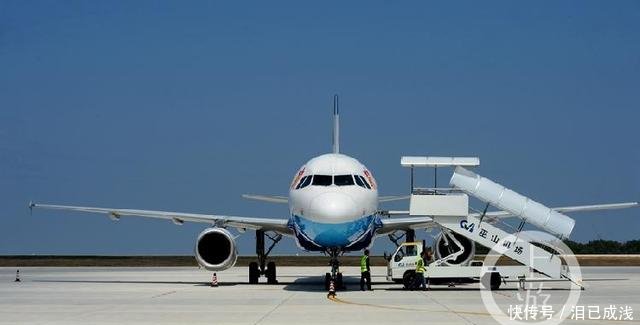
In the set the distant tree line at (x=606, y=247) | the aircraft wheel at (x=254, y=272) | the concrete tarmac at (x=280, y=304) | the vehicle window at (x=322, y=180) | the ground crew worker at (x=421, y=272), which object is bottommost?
the concrete tarmac at (x=280, y=304)

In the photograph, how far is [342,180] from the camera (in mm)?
30859

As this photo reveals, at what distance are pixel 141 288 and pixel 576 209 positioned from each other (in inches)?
609

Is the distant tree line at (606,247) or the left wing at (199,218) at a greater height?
the distant tree line at (606,247)

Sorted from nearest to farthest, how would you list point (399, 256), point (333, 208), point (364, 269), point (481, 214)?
point (333, 208)
point (364, 269)
point (481, 214)
point (399, 256)

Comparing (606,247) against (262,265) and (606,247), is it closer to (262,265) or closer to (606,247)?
(606,247)

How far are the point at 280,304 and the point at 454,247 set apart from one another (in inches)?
476

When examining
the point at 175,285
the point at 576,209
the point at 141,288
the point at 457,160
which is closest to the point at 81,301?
the point at 141,288

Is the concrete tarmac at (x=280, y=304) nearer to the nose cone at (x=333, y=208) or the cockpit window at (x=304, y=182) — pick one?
the nose cone at (x=333, y=208)

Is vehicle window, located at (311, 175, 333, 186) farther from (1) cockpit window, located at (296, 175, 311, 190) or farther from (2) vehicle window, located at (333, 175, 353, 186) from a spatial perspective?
(1) cockpit window, located at (296, 175, 311, 190)

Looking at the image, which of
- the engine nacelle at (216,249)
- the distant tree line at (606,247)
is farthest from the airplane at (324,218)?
the distant tree line at (606,247)

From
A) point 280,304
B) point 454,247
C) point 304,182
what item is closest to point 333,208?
point 304,182

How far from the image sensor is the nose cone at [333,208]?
97.2 feet

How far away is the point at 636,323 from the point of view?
752 inches

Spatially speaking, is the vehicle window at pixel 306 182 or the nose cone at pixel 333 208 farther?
the vehicle window at pixel 306 182
